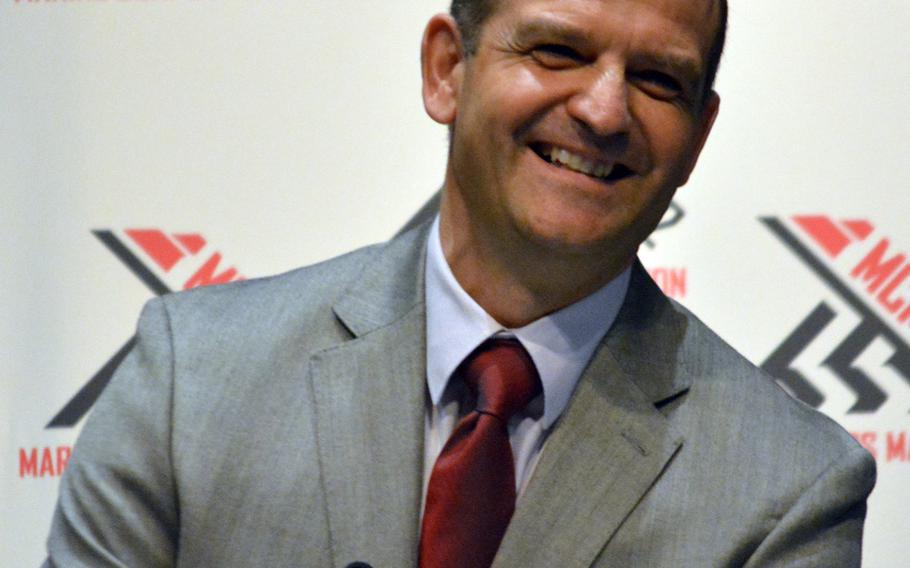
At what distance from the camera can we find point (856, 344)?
9.95 feet

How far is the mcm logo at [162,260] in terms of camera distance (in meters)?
3.08

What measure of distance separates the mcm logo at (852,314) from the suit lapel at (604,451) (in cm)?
86

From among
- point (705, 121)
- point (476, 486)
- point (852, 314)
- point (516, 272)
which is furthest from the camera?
point (852, 314)

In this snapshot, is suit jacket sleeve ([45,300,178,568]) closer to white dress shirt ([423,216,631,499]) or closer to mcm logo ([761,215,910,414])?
white dress shirt ([423,216,631,499])

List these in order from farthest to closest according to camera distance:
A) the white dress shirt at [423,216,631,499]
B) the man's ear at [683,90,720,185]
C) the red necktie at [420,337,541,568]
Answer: the man's ear at [683,90,720,185] → the white dress shirt at [423,216,631,499] → the red necktie at [420,337,541,568]

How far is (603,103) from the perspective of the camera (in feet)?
6.59

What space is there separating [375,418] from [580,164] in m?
0.45

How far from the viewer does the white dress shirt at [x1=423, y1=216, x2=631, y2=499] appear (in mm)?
2115

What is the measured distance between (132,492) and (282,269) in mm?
1090

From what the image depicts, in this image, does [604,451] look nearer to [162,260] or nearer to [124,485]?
[124,485]

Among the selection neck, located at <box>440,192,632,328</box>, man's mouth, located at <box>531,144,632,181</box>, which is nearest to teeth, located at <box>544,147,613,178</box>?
man's mouth, located at <box>531,144,632,181</box>

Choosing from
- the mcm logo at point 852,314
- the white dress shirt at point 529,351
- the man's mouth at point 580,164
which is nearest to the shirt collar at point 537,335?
the white dress shirt at point 529,351

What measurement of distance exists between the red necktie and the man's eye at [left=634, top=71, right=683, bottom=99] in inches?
17.3

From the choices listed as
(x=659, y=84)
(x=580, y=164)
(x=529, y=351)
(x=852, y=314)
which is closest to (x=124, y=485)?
(x=529, y=351)
